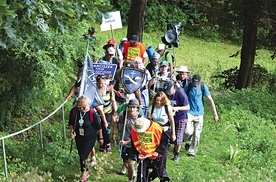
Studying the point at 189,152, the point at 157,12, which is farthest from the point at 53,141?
the point at 157,12

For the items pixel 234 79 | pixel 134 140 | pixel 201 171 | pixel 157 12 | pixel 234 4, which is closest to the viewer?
pixel 134 140

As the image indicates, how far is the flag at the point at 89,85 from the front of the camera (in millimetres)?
9884

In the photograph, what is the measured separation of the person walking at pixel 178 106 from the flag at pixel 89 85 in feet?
4.09

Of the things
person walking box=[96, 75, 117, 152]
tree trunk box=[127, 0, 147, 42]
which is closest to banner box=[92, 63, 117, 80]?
person walking box=[96, 75, 117, 152]

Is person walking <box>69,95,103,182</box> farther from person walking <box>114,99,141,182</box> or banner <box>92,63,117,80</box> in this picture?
banner <box>92,63,117,80</box>

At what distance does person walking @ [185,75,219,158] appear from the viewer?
429 inches

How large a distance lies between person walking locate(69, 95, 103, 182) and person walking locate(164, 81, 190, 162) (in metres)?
1.79

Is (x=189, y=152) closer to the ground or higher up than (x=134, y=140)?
closer to the ground

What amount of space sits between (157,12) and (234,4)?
16.0 m

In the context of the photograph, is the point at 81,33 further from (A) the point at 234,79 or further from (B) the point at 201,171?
(A) the point at 234,79

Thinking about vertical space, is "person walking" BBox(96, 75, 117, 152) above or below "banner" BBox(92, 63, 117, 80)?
below

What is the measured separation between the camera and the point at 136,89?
10.6 m

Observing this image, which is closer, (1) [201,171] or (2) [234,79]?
(1) [201,171]

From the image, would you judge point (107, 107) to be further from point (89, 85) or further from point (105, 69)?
point (89, 85)
